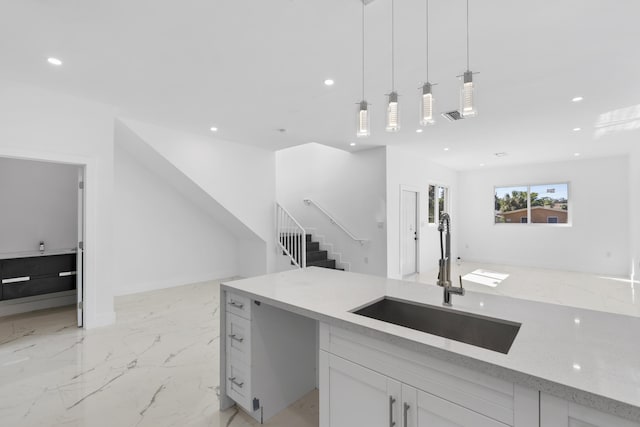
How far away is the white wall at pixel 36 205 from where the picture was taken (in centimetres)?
427

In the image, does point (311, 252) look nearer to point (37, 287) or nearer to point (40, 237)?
point (37, 287)

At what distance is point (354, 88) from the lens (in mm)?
3273

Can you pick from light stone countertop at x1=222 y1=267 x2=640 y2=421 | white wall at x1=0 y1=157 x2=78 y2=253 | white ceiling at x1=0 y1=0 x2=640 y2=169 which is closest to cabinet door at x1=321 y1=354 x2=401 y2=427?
light stone countertop at x1=222 y1=267 x2=640 y2=421

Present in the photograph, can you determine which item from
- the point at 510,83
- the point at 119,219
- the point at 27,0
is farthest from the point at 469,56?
the point at 119,219

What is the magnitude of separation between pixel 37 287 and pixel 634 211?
10.5 meters

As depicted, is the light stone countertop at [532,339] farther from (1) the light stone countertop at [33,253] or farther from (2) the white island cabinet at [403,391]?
(1) the light stone countertop at [33,253]

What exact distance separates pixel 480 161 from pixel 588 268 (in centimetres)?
343

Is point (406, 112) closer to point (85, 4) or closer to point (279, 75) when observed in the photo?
point (279, 75)

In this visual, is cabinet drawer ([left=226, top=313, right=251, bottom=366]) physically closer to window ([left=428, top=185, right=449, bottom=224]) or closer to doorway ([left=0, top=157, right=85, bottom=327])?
doorway ([left=0, top=157, right=85, bottom=327])

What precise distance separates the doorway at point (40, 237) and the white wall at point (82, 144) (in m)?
0.13

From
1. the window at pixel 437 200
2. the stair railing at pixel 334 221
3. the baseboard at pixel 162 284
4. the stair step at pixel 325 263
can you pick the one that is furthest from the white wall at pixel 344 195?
the baseboard at pixel 162 284

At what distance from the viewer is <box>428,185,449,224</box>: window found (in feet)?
24.8

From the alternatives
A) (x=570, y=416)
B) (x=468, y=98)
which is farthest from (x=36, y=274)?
(x=570, y=416)

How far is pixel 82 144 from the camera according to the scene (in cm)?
367
